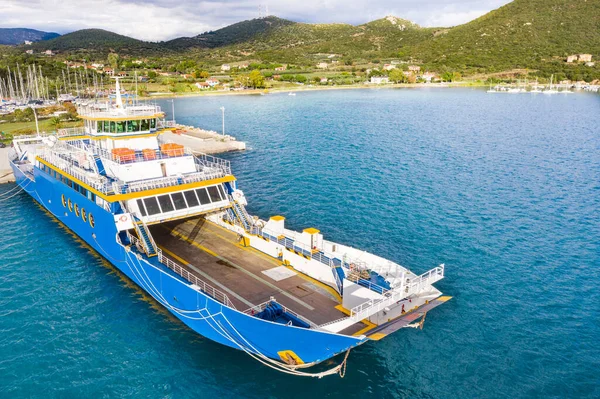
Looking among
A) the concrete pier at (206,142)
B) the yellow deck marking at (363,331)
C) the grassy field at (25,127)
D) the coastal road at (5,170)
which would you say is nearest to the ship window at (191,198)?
the yellow deck marking at (363,331)

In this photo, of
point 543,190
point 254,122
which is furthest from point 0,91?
point 543,190

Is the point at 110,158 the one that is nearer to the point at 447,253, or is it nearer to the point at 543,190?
the point at 447,253

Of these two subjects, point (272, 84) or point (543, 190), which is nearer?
point (543, 190)

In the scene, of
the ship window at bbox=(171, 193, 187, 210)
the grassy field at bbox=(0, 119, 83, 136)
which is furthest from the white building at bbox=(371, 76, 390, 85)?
the ship window at bbox=(171, 193, 187, 210)

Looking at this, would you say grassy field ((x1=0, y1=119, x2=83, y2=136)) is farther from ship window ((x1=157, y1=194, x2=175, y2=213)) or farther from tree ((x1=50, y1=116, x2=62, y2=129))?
ship window ((x1=157, y1=194, x2=175, y2=213))

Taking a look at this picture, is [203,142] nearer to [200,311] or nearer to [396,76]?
[200,311]

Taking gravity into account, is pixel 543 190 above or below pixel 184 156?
below
